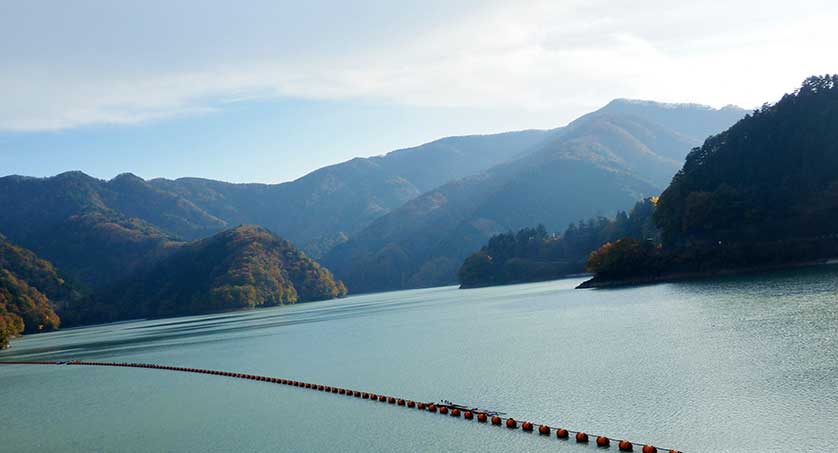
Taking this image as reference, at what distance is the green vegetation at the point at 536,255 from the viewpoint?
166250 mm

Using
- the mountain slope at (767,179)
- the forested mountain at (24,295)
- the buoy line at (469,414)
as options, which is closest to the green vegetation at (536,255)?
the mountain slope at (767,179)

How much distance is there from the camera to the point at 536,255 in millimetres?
181500

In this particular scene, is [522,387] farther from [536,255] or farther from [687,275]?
[536,255]

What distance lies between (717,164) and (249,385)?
78.9 metres

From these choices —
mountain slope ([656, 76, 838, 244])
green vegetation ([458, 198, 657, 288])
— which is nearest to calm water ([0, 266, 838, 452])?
mountain slope ([656, 76, 838, 244])

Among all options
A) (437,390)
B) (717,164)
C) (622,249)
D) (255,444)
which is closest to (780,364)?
(437,390)

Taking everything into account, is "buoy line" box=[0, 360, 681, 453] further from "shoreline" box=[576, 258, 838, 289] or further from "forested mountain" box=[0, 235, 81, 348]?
"forested mountain" box=[0, 235, 81, 348]

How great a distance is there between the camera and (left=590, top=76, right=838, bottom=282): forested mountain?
264 feet

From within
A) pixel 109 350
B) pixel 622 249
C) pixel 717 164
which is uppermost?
pixel 717 164

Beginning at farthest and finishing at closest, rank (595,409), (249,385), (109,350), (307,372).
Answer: (109,350) < (307,372) < (249,385) < (595,409)

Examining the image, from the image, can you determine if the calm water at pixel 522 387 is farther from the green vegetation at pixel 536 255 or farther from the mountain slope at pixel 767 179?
the green vegetation at pixel 536 255

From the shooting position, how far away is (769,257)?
260 ft

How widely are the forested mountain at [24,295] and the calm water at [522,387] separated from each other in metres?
75.6

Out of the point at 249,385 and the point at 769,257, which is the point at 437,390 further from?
the point at 769,257
